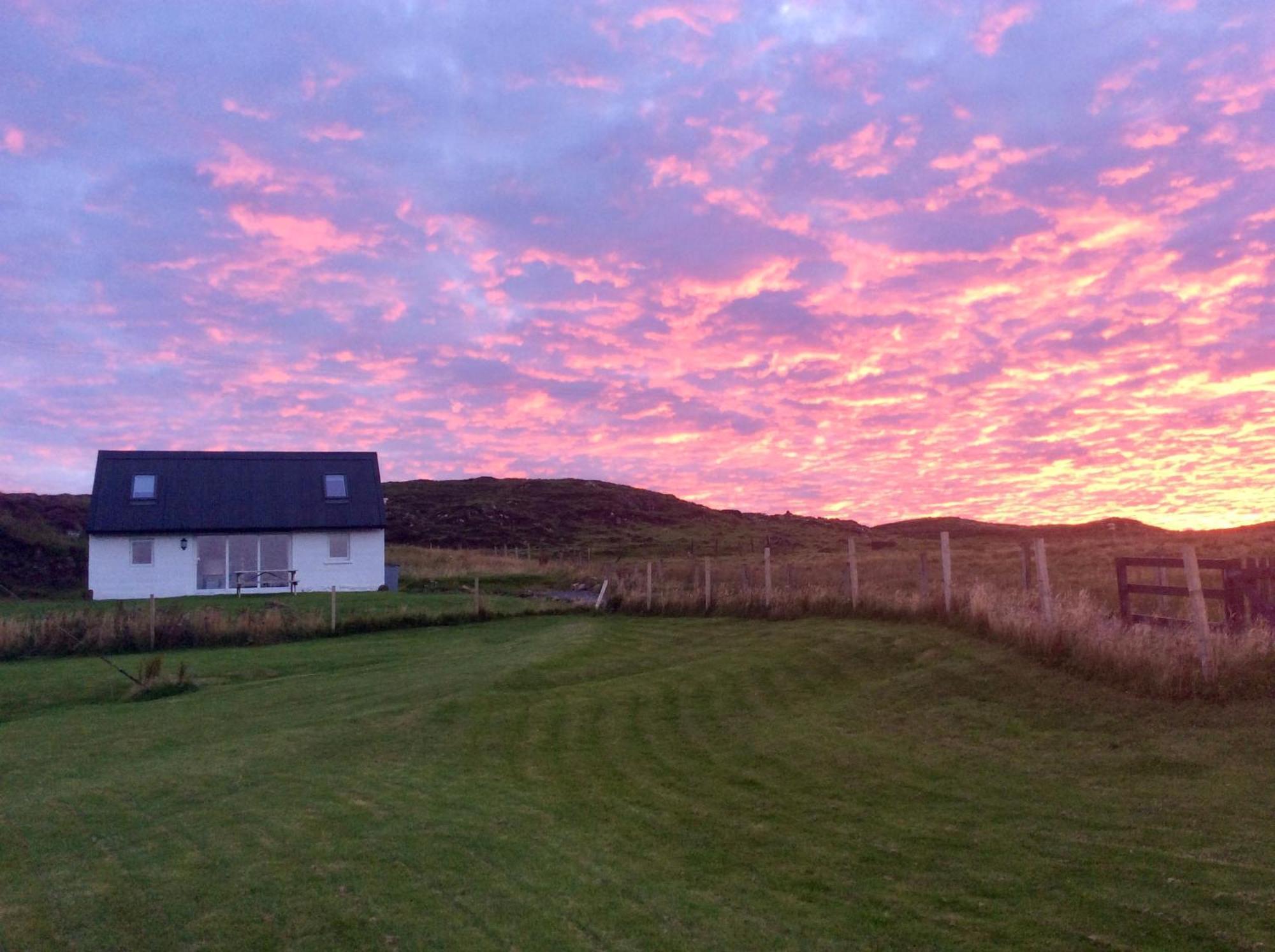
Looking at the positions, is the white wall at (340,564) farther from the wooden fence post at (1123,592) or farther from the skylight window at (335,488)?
the wooden fence post at (1123,592)

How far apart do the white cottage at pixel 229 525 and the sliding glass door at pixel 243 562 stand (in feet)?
0.11

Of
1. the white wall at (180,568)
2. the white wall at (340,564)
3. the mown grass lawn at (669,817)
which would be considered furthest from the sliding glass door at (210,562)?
the mown grass lawn at (669,817)

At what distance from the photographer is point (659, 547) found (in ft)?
244

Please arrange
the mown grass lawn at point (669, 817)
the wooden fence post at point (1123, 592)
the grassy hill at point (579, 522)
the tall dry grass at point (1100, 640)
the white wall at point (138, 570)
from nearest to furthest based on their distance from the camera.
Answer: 1. the mown grass lawn at point (669, 817)
2. the tall dry grass at point (1100, 640)
3. the wooden fence post at point (1123, 592)
4. the white wall at point (138, 570)
5. the grassy hill at point (579, 522)

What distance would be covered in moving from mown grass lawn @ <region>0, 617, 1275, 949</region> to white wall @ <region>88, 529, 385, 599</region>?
23.2 meters

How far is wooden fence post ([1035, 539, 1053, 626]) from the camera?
13.4 m

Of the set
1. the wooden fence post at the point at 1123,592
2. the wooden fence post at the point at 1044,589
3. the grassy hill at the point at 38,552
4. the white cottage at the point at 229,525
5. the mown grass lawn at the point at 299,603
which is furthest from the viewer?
the grassy hill at the point at 38,552

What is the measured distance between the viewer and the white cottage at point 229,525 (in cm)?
3619

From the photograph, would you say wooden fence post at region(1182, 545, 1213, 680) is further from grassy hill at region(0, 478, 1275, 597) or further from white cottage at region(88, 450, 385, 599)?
white cottage at region(88, 450, 385, 599)

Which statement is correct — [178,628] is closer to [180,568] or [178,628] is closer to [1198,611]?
[180,568]

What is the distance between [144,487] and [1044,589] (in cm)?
3384

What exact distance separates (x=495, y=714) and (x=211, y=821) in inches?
205

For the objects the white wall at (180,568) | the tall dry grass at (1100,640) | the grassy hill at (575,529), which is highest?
the grassy hill at (575,529)

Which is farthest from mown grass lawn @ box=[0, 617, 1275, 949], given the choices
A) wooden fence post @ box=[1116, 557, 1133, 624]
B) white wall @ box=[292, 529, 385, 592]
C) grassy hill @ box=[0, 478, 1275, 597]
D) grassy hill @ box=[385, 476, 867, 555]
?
grassy hill @ box=[385, 476, 867, 555]
